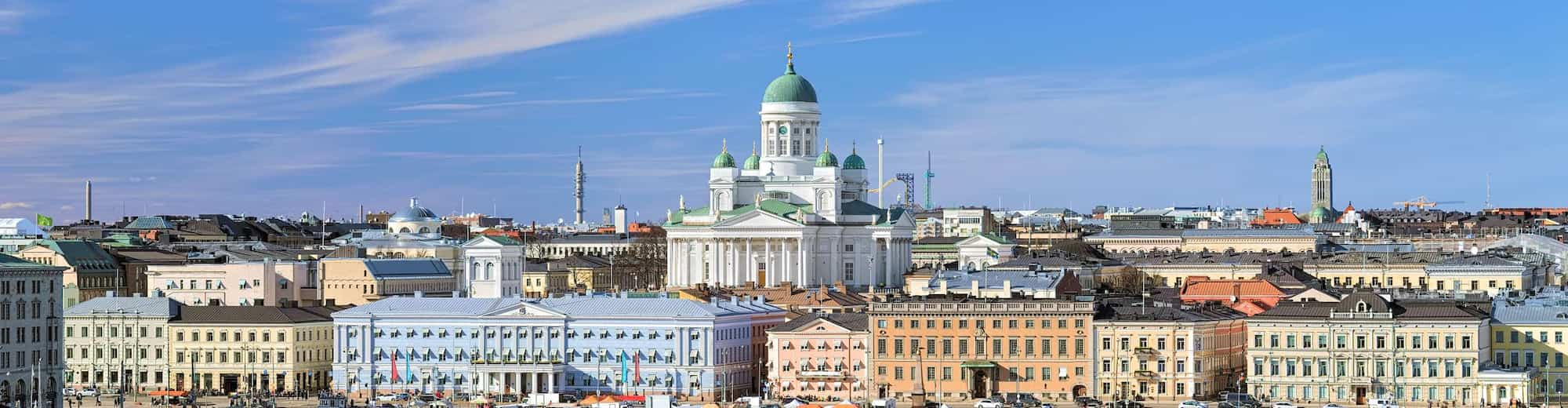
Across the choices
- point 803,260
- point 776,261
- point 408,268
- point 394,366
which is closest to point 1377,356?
point 394,366

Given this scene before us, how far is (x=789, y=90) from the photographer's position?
184 meters

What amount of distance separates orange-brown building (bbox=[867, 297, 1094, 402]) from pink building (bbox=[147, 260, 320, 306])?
48.5 metres

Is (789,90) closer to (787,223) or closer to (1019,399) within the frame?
(787,223)

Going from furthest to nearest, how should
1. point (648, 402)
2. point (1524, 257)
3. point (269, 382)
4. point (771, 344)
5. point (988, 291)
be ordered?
point (1524, 257) < point (988, 291) < point (269, 382) < point (771, 344) < point (648, 402)

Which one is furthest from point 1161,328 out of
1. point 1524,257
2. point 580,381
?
point 1524,257

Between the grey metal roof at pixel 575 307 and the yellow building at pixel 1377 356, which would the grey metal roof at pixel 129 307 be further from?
the yellow building at pixel 1377 356

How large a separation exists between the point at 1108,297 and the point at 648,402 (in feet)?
94.1

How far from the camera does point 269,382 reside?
122750mm

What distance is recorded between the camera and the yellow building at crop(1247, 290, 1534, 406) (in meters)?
106

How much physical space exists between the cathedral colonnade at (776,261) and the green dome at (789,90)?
35.0 feet

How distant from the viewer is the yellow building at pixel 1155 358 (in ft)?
361

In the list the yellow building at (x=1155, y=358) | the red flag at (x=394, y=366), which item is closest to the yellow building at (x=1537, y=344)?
the yellow building at (x=1155, y=358)

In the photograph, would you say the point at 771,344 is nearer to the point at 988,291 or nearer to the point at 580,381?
the point at 580,381

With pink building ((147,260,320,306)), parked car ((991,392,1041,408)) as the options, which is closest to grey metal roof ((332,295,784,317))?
parked car ((991,392,1041,408))
